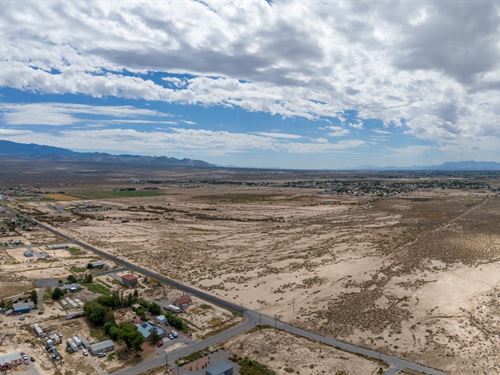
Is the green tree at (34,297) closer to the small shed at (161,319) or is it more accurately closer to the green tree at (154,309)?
the green tree at (154,309)

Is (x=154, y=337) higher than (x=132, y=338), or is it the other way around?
(x=132, y=338)

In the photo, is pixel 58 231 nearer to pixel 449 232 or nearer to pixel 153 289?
pixel 153 289

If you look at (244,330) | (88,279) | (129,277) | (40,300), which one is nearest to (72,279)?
(88,279)

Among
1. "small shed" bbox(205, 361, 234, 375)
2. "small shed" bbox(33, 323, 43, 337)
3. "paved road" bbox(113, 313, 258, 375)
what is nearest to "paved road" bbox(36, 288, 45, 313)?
"small shed" bbox(33, 323, 43, 337)

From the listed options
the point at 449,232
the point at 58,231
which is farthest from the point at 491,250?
the point at 58,231

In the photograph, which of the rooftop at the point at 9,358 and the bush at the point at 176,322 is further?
the bush at the point at 176,322

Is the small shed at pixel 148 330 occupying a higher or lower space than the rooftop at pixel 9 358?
higher

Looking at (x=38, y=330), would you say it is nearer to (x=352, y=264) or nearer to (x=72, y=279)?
(x=72, y=279)

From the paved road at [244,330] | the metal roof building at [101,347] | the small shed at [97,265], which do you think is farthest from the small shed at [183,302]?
the small shed at [97,265]
